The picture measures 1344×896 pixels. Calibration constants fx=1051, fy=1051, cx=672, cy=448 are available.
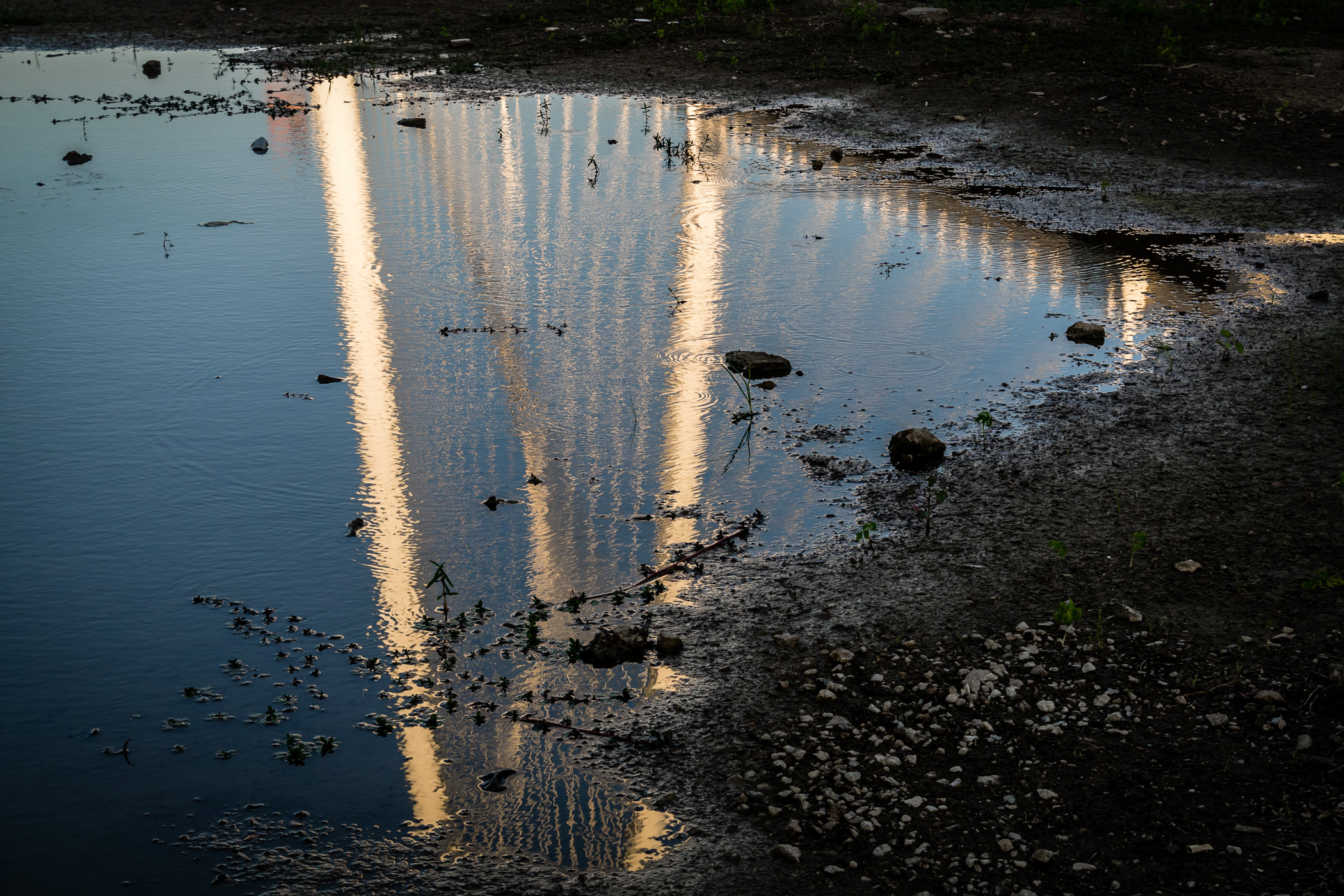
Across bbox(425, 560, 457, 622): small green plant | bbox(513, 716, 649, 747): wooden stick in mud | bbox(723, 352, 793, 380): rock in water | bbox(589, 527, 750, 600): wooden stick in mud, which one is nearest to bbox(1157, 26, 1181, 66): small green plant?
bbox(723, 352, 793, 380): rock in water

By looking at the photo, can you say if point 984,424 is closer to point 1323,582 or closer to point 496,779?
point 1323,582

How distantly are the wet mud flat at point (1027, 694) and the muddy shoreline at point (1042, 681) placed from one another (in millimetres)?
11

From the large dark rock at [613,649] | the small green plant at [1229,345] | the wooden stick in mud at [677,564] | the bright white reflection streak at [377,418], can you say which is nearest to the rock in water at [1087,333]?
the small green plant at [1229,345]

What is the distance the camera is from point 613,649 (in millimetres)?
4184

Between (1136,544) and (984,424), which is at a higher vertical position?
(984,424)

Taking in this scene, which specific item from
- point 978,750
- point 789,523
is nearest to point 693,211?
point 789,523

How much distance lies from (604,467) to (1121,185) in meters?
7.49

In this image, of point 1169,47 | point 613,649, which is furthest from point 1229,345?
point 1169,47

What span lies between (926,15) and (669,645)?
1597 cm

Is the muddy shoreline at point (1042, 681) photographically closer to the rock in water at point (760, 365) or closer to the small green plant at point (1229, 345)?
the small green plant at point (1229, 345)

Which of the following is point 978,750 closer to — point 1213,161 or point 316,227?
point 316,227

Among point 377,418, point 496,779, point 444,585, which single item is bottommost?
point 496,779

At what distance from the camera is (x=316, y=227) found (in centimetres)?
918

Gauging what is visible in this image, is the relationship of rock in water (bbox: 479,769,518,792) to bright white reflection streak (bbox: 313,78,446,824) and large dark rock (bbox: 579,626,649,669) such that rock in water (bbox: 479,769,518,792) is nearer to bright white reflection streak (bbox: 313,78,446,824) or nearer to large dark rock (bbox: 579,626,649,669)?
bright white reflection streak (bbox: 313,78,446,824)
